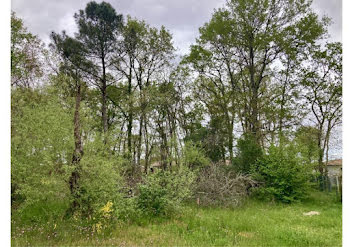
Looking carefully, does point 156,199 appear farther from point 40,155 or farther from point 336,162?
point 336,162

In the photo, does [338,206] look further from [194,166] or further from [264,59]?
[264,59]

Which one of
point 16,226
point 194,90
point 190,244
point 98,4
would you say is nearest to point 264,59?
point 194,90

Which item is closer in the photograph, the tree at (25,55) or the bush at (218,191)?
the bush at (218,191)

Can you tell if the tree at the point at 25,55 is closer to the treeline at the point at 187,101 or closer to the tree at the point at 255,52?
the treeline at the point at 187,101

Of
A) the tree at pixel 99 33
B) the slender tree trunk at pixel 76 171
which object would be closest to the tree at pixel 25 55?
the tree at pixel 99 33

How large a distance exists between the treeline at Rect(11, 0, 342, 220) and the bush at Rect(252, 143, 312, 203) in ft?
0.17

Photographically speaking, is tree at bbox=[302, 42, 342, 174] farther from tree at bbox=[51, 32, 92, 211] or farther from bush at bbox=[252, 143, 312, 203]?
tree at bbox=[51, 32, 92, 211]

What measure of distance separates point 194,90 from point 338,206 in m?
13.4

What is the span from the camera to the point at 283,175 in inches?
465

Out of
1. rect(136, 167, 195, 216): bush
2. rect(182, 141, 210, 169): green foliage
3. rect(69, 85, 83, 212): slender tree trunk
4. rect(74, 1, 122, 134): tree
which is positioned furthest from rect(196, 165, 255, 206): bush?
rect(74, 1, 122, 134): tree

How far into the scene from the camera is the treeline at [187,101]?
305 inches

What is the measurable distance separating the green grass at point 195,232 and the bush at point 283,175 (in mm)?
3172

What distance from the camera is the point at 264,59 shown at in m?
16.4

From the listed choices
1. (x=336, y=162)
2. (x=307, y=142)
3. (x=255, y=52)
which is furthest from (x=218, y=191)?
(x=336, y=162)
